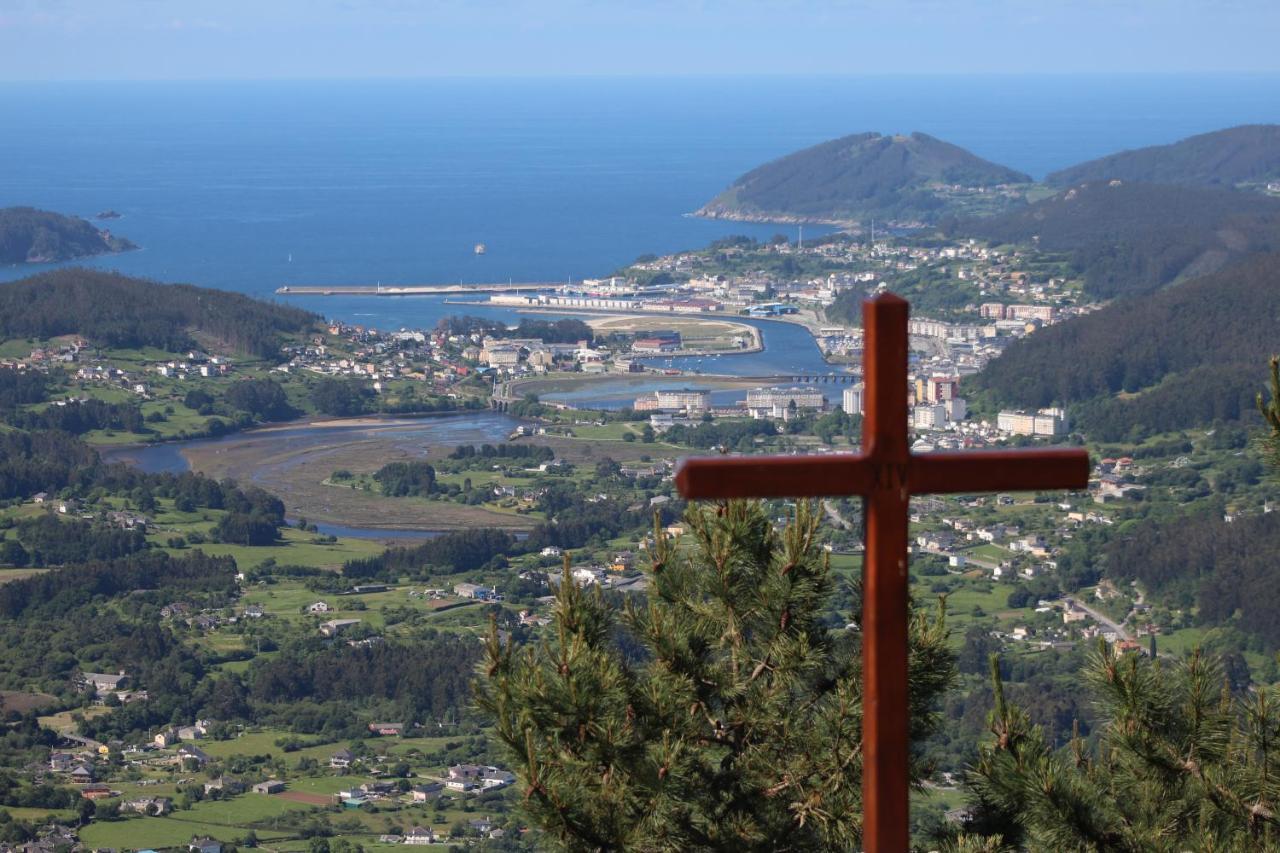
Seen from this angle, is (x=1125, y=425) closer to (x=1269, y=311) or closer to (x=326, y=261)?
(x=1269, y=311)

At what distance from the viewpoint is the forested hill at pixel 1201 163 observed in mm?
81625

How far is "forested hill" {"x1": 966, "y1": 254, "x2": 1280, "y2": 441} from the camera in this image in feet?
125

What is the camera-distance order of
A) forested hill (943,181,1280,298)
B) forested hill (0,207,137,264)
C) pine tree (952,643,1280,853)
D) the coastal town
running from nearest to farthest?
pine tree (952,643,1280,853) < the coastal town < forested hill (943,181,1280,298) < forested hill (0,207,137,264)

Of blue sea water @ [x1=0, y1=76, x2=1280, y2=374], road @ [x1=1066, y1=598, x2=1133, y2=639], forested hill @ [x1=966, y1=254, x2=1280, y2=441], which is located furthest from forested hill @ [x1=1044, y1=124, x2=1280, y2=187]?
road @ [x1=1066, y1=598, x2=1133, y2=639]

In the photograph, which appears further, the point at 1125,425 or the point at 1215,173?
the point at 1215,173

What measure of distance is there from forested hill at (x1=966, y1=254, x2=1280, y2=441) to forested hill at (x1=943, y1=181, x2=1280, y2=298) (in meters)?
8.79

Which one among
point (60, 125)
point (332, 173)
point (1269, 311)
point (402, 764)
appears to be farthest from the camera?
point (60, 125)

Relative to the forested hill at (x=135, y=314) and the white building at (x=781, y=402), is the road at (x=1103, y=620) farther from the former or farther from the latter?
the forested hill at (x=135, y=314)

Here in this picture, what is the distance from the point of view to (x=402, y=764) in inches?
728

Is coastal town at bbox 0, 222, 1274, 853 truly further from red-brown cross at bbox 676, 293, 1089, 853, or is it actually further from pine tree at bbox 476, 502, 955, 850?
red-brown cross at bbox 676, 293, 1089, 853

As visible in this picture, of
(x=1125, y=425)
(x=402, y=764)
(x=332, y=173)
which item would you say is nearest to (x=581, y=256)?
(x=1125, y=425)

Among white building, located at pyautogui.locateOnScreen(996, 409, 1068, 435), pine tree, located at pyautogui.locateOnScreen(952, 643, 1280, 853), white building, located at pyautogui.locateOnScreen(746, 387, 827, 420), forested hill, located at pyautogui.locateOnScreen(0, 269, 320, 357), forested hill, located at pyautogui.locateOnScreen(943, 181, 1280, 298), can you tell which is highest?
pine tree, located at pyautogui.locateOnScreen(952, 643, 1280, 853)

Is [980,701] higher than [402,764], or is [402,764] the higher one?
[980,701]

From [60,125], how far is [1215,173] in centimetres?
11956
